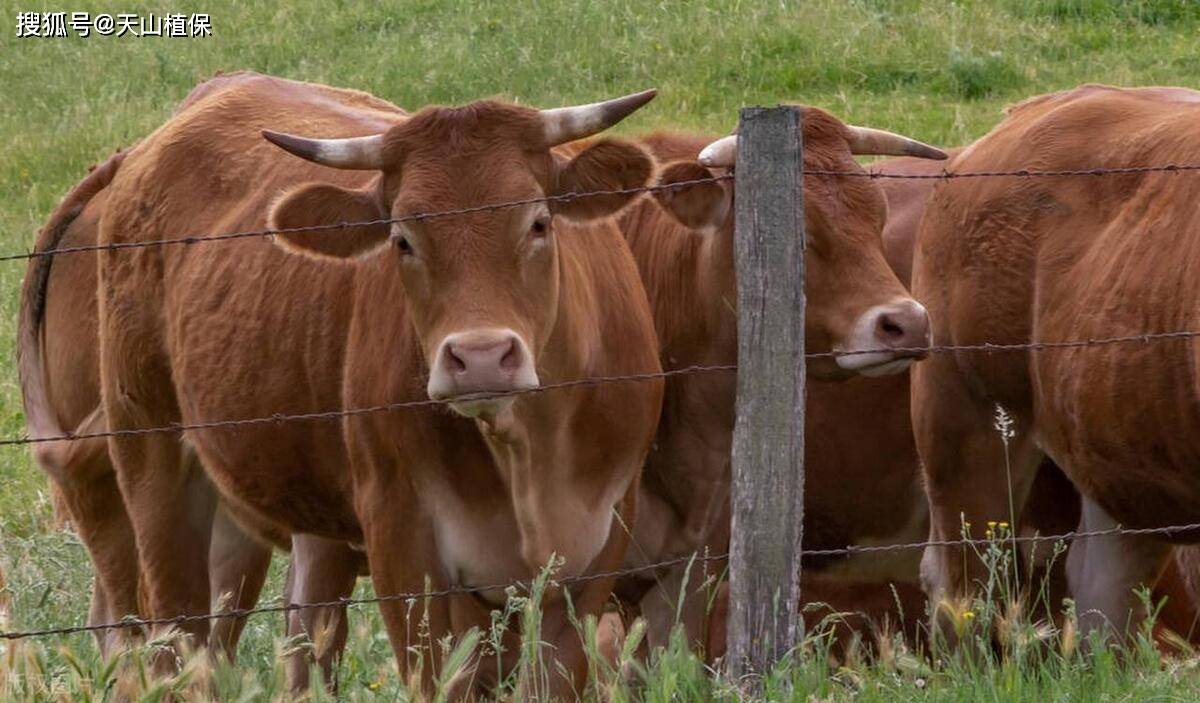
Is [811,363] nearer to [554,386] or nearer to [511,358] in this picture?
[554,386]

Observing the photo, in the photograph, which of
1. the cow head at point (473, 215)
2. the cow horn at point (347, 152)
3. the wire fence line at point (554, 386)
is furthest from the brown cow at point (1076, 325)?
the cow horn at point (347, 152)

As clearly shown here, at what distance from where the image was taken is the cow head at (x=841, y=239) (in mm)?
6035

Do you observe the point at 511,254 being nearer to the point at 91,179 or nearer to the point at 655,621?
the point at 655,621

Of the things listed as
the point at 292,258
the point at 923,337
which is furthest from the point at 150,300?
the point at 923,337

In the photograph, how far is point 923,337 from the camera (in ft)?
19.6

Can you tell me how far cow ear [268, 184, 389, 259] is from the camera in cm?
580

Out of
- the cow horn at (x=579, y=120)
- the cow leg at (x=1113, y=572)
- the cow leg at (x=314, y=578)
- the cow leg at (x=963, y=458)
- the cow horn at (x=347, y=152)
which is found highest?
the cow horn at (x=579, y=120)

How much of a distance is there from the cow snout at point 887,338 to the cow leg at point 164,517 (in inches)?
99.4

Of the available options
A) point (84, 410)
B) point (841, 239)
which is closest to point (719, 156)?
point (841, 239)

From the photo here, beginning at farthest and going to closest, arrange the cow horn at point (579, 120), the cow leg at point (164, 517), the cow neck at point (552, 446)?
1. the cow leg at point (164, 517)
2. the cow neck at point (552, 446)
3. the cow horn at point (579, 120)

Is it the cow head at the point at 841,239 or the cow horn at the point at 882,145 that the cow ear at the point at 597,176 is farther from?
the cow horn at the point at 882,145

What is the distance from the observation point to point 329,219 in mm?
5832

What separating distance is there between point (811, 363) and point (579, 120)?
1227 mm

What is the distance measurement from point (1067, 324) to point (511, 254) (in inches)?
83.7
